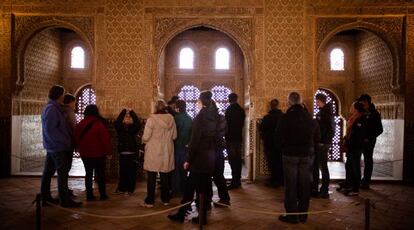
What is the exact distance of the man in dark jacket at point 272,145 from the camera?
805cm

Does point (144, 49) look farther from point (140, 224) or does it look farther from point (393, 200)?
point (393, 200)

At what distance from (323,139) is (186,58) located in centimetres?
759

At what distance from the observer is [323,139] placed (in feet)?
22.3

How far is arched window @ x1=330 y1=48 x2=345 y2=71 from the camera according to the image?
13.3 metres

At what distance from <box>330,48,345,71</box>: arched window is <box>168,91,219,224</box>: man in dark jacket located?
9462 mm

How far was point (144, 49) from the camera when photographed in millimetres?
8938

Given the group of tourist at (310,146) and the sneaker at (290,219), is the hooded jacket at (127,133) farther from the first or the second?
the sneaker at (290,219)

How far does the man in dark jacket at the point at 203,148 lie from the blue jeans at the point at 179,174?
1308 millimetres

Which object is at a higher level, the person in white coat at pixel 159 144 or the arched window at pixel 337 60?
the arched window at pixel 337 60

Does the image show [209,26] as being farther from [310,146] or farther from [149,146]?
[310,146]

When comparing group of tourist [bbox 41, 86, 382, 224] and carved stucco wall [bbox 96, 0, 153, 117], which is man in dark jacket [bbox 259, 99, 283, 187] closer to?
group of tourist [bbox 41, 86, 382, 224]

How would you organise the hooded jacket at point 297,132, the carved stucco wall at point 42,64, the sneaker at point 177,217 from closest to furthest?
the hooded jacket at point 297,132
the sneaker at point 177,217
the carved stucco wall at point 42,64

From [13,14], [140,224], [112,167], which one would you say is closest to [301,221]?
[140,224]

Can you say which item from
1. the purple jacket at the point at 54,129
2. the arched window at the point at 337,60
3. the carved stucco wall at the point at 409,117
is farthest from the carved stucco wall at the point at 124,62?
the arched window at the point at 337,60
